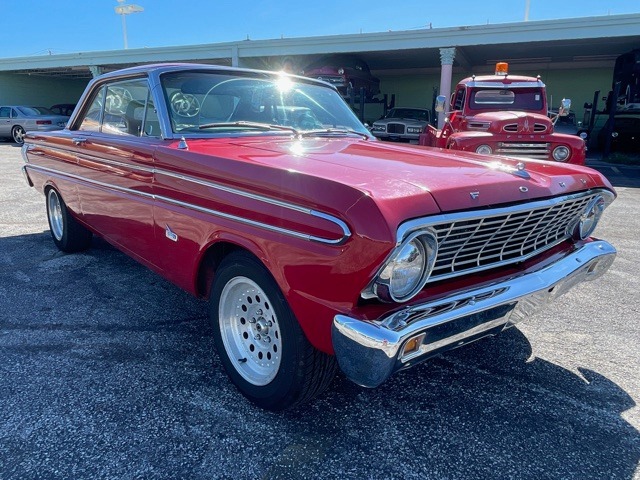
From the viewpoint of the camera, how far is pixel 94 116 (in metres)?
4.05

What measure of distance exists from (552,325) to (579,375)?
0.67 meters

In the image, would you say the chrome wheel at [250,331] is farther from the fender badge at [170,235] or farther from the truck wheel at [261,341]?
the fender badge at [170,235]

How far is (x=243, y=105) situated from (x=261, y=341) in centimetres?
163

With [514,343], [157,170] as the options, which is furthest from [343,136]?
[514,343]

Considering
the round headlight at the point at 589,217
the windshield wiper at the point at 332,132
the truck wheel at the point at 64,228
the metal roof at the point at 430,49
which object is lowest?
the truck wheel at the point at 64,228

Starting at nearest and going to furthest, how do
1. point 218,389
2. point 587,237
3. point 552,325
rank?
1. point 218,389
2. point 587,237
3. point 552,325

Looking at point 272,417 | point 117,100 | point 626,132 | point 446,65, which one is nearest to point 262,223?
point 272,417

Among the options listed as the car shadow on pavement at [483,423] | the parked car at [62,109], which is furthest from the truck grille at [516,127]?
the parked car at [62,109]

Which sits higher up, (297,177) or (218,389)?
(297,177)

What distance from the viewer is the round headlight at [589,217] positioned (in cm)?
282

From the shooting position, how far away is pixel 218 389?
100.0 inches

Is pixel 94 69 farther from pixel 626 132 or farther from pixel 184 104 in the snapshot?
pixel 184 104

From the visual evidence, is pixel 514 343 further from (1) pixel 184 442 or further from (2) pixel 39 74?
(2) pixel 39 74

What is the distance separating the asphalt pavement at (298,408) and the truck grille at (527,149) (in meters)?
4.41
